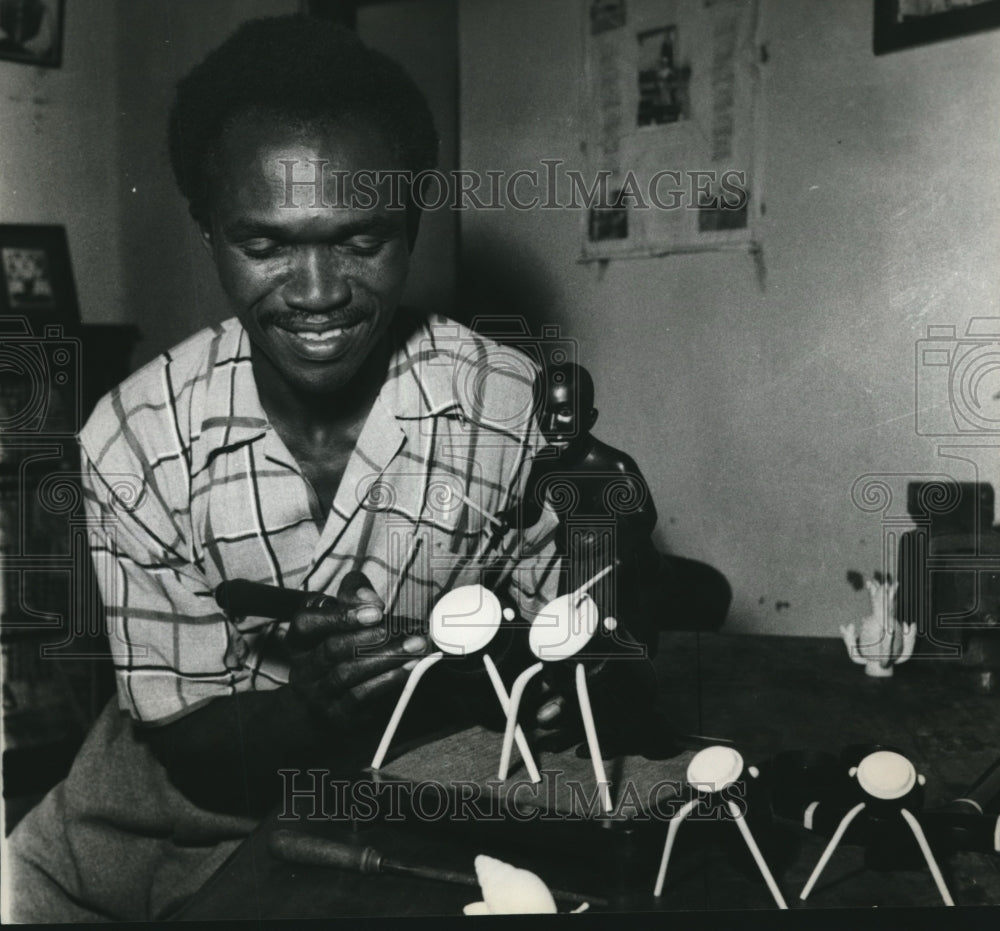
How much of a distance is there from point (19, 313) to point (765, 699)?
94cm

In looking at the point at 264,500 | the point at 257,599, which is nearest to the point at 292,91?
the point at 264,500

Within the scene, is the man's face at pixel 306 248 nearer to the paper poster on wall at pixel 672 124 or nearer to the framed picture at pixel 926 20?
the paper poster on wall at pixel 672 124

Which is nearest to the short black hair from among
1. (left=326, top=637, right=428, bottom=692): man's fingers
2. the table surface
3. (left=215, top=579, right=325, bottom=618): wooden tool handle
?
(left=215, top=579, right=325, bottom=618): wooden tool handle

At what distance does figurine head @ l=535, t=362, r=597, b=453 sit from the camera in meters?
1.10

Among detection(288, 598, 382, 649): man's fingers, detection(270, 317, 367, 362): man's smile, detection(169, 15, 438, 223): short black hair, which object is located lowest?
detection(288, 598, 382, 649): man's fingers

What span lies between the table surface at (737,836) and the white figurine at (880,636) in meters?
0.01

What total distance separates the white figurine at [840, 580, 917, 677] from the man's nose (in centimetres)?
67

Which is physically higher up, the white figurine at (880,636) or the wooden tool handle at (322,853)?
the white figurine at (880,636)

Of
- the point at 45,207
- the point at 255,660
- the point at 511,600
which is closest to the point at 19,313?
the point at 45,207

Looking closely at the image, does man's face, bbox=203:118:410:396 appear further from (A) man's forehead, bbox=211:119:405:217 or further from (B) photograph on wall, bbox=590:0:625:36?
(B) photograph on wall, bbox=590:0:625:36

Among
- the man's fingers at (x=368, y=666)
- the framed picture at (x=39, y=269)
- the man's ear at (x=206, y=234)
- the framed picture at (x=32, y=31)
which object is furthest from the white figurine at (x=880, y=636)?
the framed picture at (x=32, y=31)

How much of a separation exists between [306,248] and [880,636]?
0.77 meters

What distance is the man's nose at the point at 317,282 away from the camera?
3.48 ft

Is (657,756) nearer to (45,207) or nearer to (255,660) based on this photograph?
(255,660)
